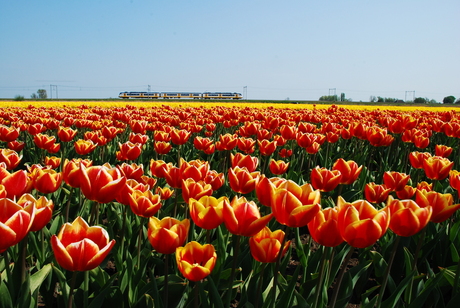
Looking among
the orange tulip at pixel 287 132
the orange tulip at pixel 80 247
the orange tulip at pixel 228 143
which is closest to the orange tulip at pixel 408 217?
the orange tulip at pixel 80 247

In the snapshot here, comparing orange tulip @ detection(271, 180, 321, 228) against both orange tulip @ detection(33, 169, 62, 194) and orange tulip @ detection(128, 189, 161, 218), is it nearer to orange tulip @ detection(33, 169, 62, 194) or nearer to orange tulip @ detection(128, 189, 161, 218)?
orange tulip @ detection(128, 189, 161, 218)

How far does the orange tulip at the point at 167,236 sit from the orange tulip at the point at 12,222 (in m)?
0.45

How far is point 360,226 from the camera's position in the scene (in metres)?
1.36

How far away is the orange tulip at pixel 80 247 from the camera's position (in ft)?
4.12

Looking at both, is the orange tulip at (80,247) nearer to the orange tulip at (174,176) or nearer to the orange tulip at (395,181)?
the orange tulip at (174,176)

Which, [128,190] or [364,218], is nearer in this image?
[364,218]

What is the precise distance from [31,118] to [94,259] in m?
5.51

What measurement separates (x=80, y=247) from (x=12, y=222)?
0.24m

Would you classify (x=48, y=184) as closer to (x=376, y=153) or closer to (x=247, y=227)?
(x=247, y=227)

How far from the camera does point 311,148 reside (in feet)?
15.0

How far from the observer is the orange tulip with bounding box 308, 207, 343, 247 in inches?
55.6

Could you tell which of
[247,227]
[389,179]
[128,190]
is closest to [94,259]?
[247,227]

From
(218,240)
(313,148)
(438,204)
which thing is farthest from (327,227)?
(313,148)

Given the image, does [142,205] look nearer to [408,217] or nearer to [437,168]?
[408,217]
